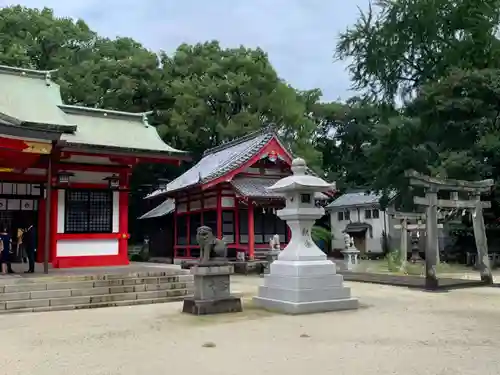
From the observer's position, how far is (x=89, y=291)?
11688 millimetres

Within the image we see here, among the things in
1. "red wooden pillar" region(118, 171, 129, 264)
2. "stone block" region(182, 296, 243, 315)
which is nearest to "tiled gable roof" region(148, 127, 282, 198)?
"red wooden pillar" region(118, 171, 129, 264)

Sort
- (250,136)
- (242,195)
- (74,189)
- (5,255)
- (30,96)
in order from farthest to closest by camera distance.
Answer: (250,136) → (242,195) → (30,96) → (74,189) → (5,255)

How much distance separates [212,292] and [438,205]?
8295 mm

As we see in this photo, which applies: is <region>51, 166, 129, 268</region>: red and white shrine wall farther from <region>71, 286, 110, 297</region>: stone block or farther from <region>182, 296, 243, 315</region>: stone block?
<region>182, 296, 243, 315</region>: stone block

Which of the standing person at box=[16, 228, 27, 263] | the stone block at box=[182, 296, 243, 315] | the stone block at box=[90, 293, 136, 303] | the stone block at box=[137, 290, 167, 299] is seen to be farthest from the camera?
the standing person at box=[16, 228, 27, 263]

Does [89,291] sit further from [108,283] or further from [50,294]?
[50,294]

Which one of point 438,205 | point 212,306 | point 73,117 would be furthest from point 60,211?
point 438,205

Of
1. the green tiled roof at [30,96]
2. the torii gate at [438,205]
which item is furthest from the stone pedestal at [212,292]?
the green tiled roof at [30,96]

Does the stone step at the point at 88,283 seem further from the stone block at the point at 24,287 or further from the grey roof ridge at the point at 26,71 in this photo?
the grey roof ridge at the point at 26,71

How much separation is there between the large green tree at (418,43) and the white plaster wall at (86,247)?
22101 millimetres

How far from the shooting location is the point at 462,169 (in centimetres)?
2430

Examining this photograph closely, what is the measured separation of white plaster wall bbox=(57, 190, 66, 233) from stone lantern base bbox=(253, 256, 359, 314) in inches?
310

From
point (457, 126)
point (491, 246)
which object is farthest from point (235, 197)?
point (491, 246)

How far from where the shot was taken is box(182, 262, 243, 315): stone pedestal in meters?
9.75
